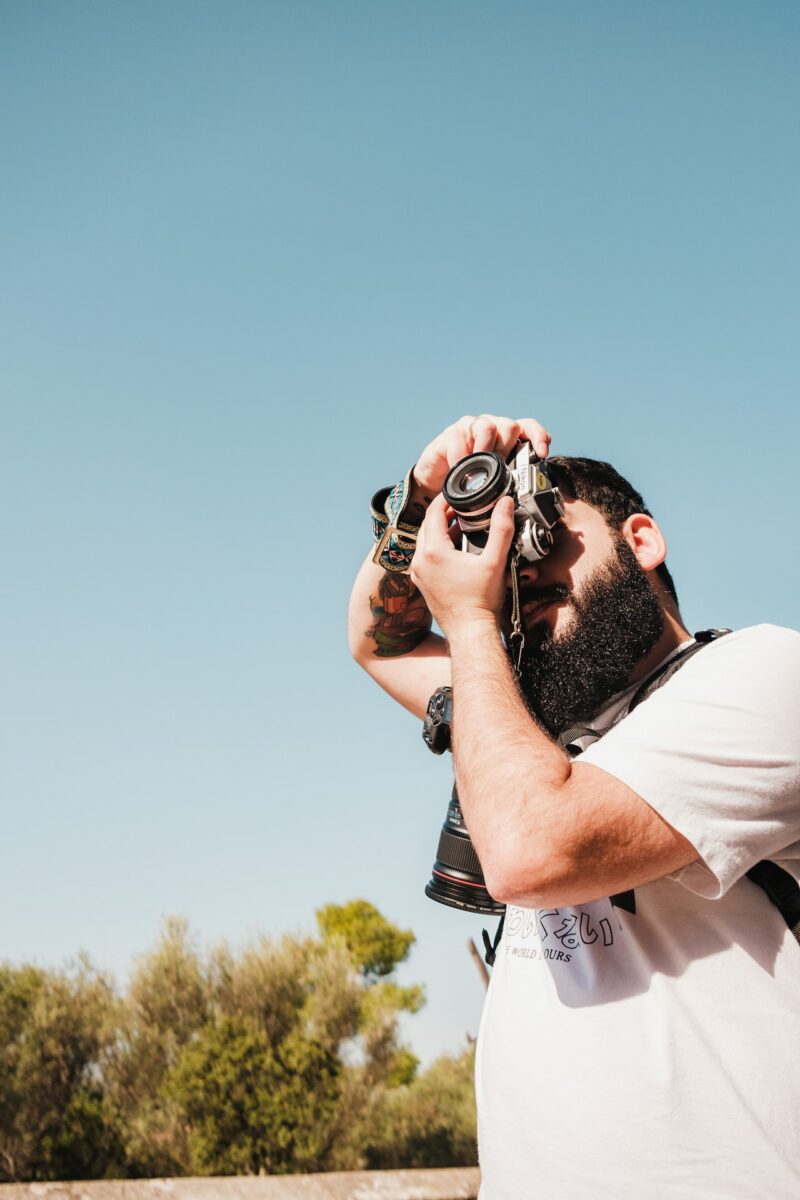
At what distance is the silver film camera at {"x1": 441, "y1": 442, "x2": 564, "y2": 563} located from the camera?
192cm

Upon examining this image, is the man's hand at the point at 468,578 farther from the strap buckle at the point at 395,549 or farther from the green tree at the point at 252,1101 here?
the green tree at the point at 252,1101

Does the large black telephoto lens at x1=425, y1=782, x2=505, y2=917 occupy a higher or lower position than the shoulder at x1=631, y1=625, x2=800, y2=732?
lower

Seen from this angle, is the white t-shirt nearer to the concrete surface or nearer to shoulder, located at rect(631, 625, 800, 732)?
shoulder, located at rect(631, 625, 800, 732)

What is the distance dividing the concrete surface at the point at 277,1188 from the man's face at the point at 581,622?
129 inches

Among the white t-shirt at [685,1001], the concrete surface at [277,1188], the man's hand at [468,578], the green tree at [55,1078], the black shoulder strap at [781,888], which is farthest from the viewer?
the green tree at [55,1078]

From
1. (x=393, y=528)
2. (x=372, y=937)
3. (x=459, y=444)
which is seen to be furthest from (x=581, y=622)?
(x=372, y=937)

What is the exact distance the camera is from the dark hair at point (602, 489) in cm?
219

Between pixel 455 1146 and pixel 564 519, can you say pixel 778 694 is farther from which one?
pixel 455 1146

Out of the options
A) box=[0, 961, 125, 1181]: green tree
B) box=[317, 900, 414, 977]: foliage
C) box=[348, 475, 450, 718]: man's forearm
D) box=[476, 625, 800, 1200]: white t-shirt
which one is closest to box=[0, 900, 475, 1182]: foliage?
box=[0, 961, 125, 1181]: green tree

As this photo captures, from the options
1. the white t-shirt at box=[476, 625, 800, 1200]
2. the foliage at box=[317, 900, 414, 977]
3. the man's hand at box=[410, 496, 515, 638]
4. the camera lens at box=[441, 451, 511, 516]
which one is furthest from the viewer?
the foliage at box=[317, 900, 414, 977]

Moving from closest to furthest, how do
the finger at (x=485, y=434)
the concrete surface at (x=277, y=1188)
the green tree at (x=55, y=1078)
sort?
the finger at (x=485, y=434)
the concrete surface at (x=277, y=1188)
the green tree at (x=55, y=1078)

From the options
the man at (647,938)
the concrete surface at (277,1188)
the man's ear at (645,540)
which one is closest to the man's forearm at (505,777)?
the man at (647,938)

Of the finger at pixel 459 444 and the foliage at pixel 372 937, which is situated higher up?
the foliage at pixel 372 937

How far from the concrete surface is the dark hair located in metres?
3.56
